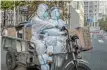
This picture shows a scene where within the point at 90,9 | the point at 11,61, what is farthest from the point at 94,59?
the point at 90,9

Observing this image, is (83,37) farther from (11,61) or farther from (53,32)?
→ (11,61)

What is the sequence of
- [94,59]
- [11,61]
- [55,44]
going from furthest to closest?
[94,59] → [11,61] → [55,44]

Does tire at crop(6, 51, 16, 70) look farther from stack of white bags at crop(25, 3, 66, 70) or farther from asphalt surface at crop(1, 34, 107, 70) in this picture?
stack of white bags at crop(25, 3, 66, 70)

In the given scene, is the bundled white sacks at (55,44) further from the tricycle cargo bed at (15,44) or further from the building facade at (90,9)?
the building facade at (90,9)

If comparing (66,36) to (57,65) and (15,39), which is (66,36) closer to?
(57,65)

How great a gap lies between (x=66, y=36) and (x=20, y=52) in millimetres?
1797

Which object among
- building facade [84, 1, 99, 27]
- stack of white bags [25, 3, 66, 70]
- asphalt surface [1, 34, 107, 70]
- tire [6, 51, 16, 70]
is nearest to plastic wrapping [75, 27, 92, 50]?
stack of white bags [25, 3, 66, 70]

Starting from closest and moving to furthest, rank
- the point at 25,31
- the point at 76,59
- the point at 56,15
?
1. the point at 76,59
2. the point at 56,15
3. the point at 25,31

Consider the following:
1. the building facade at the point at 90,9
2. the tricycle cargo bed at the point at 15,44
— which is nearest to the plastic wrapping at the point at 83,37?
the tricycle cargo bed at the point at 15,44

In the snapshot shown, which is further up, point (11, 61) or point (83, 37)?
point (83, 37)

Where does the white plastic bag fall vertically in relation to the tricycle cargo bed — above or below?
above

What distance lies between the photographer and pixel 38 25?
7117 mm

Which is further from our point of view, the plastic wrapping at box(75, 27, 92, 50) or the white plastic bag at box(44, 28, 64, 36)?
the white plastic bag at box(44, 28, 64, 36)

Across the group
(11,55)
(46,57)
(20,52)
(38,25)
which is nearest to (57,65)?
(46,57)
